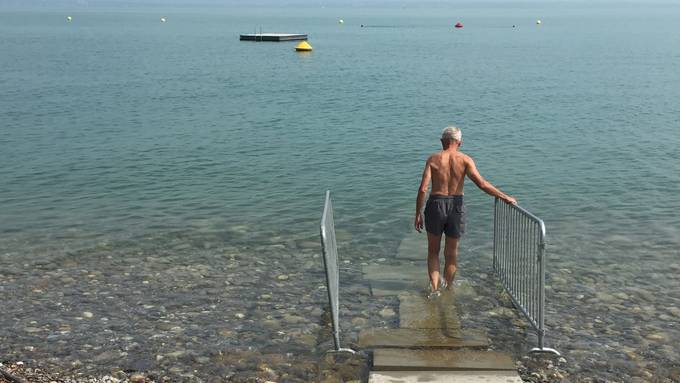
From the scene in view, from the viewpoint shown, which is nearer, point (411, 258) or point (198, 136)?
point (411, 258)

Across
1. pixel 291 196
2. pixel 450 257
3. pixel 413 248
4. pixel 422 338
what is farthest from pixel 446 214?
pixel 291 196

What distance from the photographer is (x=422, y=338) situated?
28.8 feet

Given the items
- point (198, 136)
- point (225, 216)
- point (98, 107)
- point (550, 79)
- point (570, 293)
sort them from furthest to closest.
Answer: point (550, 79), point (98, 107), point (198, 136), point (225, 216), point (570, 293)

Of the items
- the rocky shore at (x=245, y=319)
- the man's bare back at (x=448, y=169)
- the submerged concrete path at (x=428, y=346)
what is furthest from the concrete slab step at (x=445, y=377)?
the man's bare back at (x=448, y=169)

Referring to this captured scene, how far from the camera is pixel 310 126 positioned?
33562 millimetres

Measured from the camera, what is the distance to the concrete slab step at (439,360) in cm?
784

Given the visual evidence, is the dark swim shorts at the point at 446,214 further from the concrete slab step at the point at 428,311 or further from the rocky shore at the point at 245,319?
the rocky shore at the point at 245,319

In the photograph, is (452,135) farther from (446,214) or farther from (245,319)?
(245,319)

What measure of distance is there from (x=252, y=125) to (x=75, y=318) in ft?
79.5

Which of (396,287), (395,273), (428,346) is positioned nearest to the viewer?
(428,346)

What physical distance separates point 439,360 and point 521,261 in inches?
110

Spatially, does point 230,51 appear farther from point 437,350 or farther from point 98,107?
point 437,350

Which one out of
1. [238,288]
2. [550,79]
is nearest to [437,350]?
[238,288]

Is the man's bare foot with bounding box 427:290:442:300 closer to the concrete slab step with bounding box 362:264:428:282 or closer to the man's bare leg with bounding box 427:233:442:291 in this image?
the man's bare leg with bounding box 427:233:442:291
